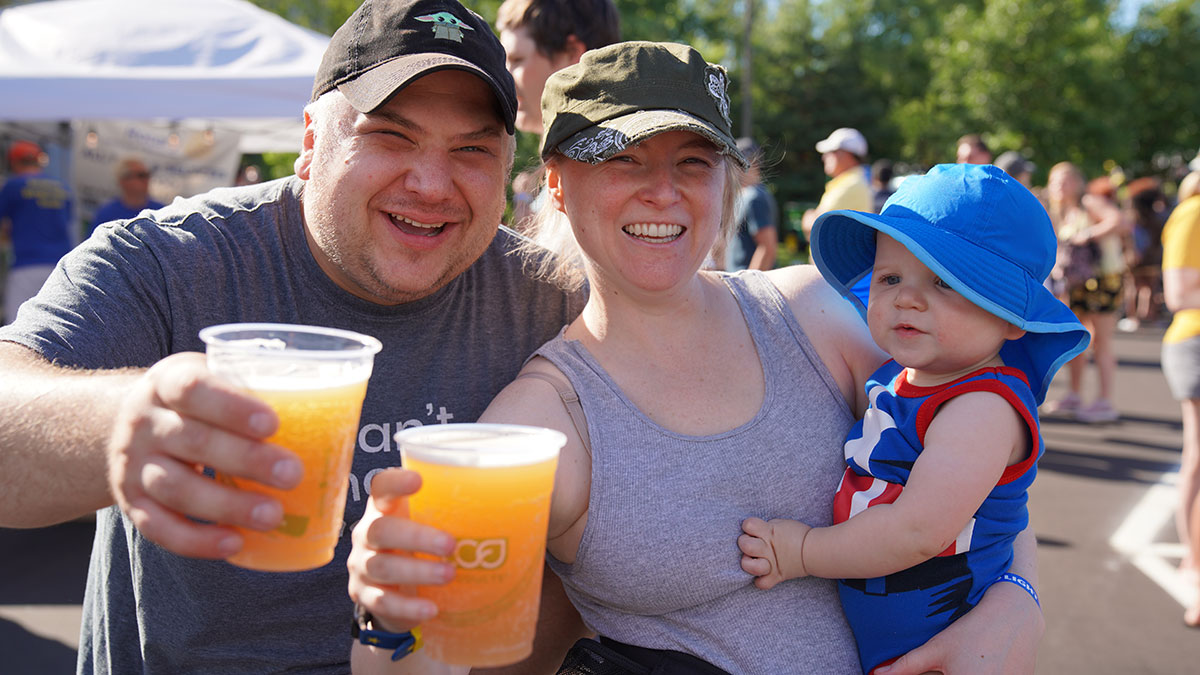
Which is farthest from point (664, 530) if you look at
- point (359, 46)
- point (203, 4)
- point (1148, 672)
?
point (203, 4)

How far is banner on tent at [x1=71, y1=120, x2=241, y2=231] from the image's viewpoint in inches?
406

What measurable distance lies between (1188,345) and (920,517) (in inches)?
148

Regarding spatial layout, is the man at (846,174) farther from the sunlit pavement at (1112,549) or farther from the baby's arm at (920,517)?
the baby's arm at (920,517)

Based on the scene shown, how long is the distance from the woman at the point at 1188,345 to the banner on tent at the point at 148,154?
9734mm

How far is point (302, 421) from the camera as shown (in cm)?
115

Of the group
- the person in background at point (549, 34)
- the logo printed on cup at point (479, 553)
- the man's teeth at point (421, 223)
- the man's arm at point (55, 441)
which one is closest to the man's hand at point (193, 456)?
the man's arm at point (55, 441)

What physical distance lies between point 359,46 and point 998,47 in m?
28.2

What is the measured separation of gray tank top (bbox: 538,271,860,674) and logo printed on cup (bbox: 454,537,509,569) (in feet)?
2.14

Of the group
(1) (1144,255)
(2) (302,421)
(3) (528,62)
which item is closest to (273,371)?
(2) (302,421)

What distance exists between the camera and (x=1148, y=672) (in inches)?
155

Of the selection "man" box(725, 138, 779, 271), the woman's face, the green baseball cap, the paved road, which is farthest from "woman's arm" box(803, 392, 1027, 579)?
"man" box(725, 138, 779, 271)

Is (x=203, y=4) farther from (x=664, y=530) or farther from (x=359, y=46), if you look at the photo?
(x=664, y=530)

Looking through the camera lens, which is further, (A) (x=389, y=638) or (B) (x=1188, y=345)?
(B) (x=1188, y=345)

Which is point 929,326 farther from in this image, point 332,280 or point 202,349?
point 202,349
